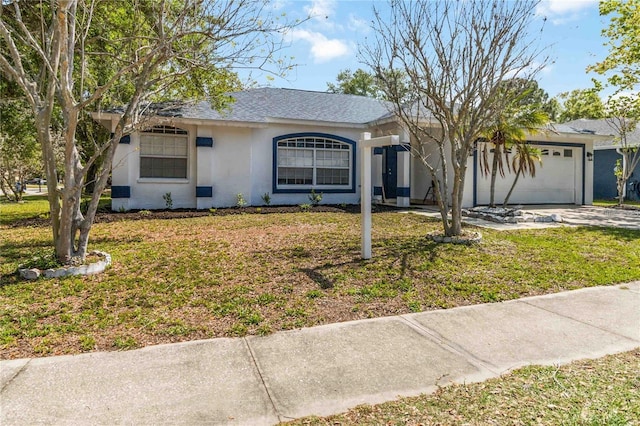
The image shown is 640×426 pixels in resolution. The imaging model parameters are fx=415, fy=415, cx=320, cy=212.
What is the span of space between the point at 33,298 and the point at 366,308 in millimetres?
3627

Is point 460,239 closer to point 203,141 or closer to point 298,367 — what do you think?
point 298,367

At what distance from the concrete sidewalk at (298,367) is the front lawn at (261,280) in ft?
1.04

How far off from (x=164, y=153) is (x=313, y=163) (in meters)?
5.12

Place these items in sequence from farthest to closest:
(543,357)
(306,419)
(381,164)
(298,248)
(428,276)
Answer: (381,164) → (298,248) → (428,276) → (543,357) → (306,419)

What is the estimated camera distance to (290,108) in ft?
50.9

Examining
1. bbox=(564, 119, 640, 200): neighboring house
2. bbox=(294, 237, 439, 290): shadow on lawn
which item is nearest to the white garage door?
bbox=(564, 119, 640, 200): neighboring house

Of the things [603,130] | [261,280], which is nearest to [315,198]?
[261,280]

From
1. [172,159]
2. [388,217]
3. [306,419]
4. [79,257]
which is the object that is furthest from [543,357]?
[172,159]

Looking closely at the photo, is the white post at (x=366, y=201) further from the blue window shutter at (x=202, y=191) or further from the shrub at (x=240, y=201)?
the blue window shutter at (x=202, y=191)

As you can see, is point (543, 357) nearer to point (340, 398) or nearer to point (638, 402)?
point (638, 402)

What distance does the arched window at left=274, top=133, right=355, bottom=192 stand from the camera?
48.8 feet

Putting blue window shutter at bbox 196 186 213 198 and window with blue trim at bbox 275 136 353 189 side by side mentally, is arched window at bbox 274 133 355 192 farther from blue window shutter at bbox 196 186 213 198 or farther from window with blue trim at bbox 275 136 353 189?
blue window shutter at bbox 196 186 213 198

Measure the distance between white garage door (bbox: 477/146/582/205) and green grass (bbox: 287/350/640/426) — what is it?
14.3 meters

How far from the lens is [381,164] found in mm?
16375
